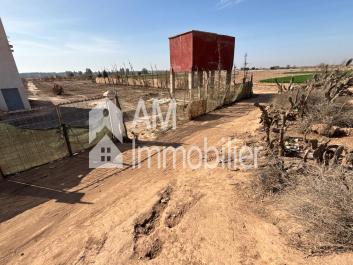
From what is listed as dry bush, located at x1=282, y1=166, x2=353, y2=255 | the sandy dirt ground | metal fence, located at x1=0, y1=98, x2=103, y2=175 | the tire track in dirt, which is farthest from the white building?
dry bush, located at x1=282, y1=166, x2=353, y2=255

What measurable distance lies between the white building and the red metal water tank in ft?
39.6

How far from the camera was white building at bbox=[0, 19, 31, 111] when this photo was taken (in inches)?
618

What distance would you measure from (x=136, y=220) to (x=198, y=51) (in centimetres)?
1433

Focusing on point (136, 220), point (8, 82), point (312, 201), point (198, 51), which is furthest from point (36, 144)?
point (8, 82)

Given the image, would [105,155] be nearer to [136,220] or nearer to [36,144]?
[36,144]

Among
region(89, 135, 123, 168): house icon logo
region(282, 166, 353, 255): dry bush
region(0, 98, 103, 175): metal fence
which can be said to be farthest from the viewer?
region(89, 135, 123, 168): house icon logo

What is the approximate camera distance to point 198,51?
15.9m

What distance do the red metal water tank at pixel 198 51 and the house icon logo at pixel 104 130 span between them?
9.59 metres

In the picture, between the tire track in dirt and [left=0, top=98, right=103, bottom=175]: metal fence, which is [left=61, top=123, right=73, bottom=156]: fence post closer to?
[left=0, top=98, right=103, bottom=175]: metal fence

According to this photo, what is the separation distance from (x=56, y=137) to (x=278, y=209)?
6.41 metres

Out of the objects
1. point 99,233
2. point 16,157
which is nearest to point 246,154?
point 99,233

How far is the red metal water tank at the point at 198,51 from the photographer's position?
51.6 ft

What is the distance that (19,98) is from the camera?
659 inches

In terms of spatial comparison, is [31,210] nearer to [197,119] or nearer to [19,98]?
[197,119]
